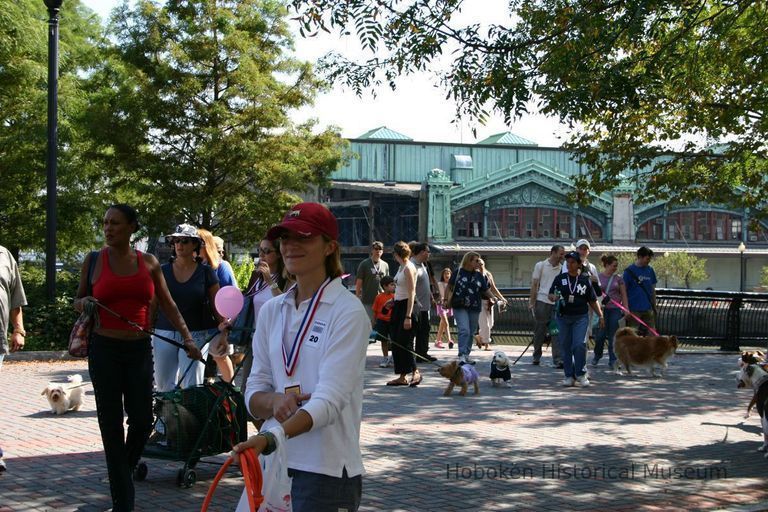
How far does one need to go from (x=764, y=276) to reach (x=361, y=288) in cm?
4201

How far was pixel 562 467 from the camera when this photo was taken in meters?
7.70

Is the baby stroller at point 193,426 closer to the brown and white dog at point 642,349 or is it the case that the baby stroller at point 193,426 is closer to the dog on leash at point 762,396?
the dog on leash at point 762,396

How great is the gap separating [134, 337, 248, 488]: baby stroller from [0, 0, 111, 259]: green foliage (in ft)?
52.6

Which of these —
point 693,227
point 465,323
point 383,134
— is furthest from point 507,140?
point 465,323

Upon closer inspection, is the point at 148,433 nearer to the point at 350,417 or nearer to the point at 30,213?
the point at 350,417

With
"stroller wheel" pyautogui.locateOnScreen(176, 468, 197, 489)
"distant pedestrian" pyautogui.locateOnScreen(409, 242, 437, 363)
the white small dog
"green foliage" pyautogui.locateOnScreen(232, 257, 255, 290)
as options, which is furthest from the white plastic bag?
"green foliage" pyautogui.locateOnScreen(232, 257, 255, 290)

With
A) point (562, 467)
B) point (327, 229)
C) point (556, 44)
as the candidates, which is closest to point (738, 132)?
point (556, 44)

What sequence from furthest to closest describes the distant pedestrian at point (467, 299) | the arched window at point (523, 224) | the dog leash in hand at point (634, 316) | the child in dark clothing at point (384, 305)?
the arched window at point (523, 224) < the dog leash in hand at point (634, 316) < the child in dark clothing at point (384, 305) < the distant pedestrian at point (467, 299)

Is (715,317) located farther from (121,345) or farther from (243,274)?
(121,345)

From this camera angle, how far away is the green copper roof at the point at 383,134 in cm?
5728

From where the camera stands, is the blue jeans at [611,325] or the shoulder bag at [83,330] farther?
the blue jeans at [611,325]

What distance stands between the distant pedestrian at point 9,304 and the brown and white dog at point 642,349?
926 cm

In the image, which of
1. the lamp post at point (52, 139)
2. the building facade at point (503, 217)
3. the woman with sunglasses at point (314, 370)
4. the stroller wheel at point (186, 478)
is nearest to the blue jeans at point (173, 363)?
the stroller wheel at point (186, 478)

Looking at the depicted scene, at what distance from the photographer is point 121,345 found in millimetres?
6078
